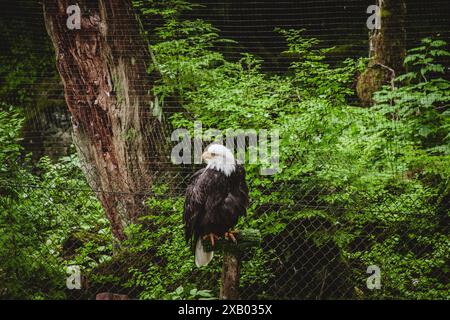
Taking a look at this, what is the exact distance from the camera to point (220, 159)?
10.8 ft

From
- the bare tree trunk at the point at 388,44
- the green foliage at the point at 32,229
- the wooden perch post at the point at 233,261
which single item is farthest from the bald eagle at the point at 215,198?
the bare tree trunk at the point at 388,44

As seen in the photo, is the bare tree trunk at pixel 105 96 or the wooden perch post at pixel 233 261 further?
the bare tree trunk at pixel 105 96

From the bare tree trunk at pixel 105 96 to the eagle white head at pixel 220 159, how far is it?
5.46 feet

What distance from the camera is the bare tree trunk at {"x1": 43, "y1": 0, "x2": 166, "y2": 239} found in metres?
4.90


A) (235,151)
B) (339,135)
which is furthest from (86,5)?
(339,135)

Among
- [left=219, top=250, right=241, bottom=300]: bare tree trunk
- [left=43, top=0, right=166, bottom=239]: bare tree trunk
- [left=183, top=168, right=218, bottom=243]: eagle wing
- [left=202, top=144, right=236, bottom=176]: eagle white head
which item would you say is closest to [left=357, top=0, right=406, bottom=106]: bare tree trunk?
[left=43, top=0, right=166, bottom=239]: bare tree trunk

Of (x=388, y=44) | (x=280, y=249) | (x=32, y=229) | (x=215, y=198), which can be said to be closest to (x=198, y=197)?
(x=215, y=198)

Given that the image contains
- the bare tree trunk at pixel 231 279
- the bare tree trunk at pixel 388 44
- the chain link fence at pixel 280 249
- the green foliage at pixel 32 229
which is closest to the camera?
the bare tree trunk at pixel 231 279

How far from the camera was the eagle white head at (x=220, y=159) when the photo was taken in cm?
327

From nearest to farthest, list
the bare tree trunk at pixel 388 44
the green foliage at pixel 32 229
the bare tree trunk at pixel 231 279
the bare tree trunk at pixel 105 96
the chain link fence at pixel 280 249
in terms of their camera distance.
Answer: the bare tree trunk at pixel 231 279 → the green foliage at pixel 32 229 → the chain link fence at pixel 280 249 → the bare tree trunk at pixel 105 96 → the bare tree trunk at pixel 388 44

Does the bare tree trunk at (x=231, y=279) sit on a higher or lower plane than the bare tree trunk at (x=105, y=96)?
lower

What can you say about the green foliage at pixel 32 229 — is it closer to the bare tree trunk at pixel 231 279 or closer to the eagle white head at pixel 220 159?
the eagle white head at pixel 220 159

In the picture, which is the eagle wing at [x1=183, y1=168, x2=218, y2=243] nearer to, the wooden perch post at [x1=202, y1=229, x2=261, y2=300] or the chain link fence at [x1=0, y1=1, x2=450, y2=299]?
the wooden perch post at [x1=202, y1=229, x2=261, y2=300]

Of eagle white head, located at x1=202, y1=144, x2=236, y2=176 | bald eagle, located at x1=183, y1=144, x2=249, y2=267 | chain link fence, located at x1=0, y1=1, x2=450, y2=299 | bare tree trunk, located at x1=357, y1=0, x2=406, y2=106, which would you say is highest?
bare tree trunk, located at x1=357, y1=0, x2=406, y2=106
